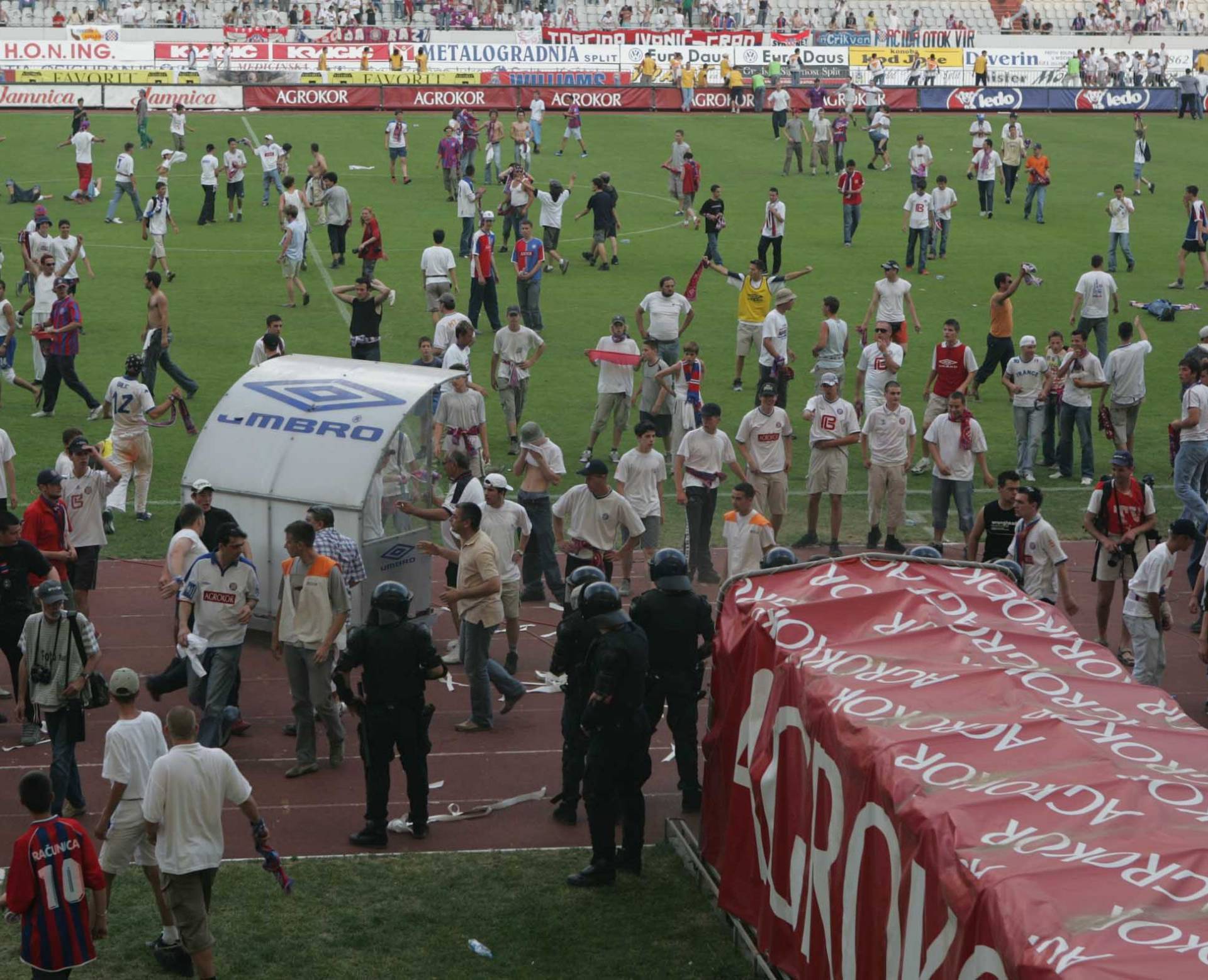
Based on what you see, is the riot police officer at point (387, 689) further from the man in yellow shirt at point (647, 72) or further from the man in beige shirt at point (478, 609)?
the man in yellow shirt at point (647, 72)

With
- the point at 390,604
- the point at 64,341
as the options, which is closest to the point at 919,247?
the point at 64,341

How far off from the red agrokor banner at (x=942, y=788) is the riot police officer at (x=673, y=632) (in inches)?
25.6

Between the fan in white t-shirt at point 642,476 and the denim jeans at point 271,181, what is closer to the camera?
the fan in white t-shirt at point 642,476

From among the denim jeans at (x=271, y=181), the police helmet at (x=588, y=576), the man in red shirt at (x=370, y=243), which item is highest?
the denim jeans at (x=271, y=181)

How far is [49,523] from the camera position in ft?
42.6

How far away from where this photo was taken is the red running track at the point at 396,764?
35.2ft

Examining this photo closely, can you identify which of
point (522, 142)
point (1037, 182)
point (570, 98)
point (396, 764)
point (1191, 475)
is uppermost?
point (570, 98)

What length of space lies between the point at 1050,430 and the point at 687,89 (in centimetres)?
3235

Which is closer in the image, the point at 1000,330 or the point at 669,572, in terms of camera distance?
the point at 669,572

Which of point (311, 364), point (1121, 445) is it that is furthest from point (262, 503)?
point (1121, 445)

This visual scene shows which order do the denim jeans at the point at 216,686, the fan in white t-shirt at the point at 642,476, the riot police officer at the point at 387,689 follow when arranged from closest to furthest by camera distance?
the riot police officer at the point at 387,689 < the denim jeans at the point at 216,686 < the fan in white t-shirt at the point at 642,476

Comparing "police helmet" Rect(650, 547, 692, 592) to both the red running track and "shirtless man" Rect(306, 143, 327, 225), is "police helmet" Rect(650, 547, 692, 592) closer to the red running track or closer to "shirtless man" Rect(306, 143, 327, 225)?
the red running track

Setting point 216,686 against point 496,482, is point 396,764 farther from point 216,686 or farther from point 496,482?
point 496,482

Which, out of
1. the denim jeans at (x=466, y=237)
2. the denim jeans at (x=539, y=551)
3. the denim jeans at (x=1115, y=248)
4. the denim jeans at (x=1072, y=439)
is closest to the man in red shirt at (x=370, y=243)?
the denim jeans at (x=466, y=237)
